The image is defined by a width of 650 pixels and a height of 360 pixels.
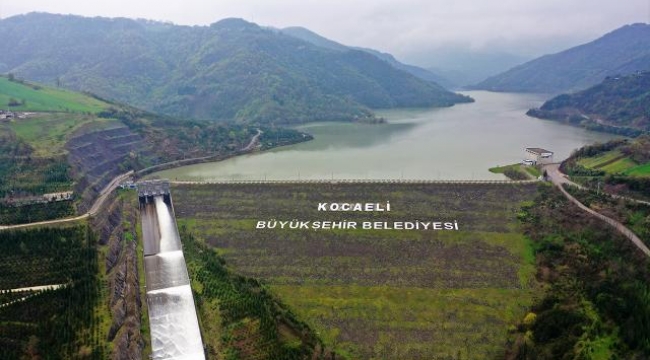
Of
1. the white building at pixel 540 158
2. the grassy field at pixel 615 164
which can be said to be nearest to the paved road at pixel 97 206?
the white building at pixel 540 158

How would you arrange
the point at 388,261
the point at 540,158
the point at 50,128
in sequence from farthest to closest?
the point at 50,128, the point at 540,158, the point at 388,261

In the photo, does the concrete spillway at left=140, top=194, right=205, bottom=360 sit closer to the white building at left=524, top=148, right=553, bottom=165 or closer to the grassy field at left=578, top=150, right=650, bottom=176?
the white building at left=524, top=148, right=553, bottom=165

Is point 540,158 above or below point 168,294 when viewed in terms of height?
above

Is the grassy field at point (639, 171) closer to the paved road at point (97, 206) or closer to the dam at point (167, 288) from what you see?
the dam at point (167, 288)

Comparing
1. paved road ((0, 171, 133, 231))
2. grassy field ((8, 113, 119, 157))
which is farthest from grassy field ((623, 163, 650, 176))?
grassy field ((8, 113, 119, 157))

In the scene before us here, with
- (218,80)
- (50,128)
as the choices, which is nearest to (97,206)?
(50,128)

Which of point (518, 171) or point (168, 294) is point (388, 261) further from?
point (518, 171)

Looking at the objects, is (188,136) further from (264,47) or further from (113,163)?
(264,47)
